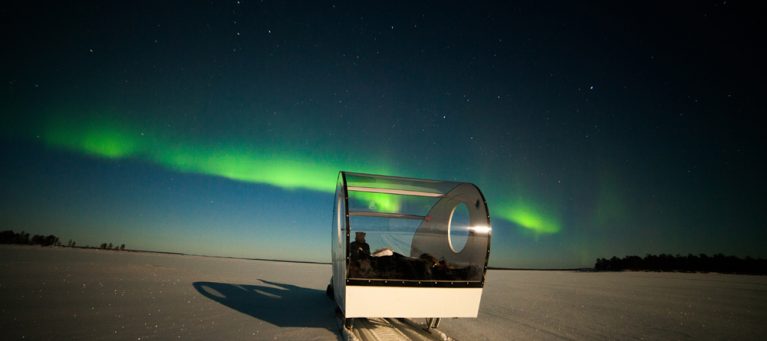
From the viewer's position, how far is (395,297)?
427 centimetres

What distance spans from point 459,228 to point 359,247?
1.79 meters

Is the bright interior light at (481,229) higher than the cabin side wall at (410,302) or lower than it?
higher

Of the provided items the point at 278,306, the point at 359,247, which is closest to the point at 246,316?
the point at 278,306

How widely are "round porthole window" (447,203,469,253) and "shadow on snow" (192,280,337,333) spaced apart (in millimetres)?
2574

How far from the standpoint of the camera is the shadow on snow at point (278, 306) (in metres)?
5.78

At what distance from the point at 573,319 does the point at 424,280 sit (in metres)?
4.87

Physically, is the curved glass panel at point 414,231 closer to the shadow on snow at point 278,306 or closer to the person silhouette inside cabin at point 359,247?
the person silhouette inside cabin at point 359,247

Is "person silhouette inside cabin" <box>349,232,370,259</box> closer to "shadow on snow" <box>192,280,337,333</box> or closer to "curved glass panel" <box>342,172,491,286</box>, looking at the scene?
"curved glass panel" <box>342,172,491,286</box>

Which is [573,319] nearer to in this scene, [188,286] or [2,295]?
[188,286]

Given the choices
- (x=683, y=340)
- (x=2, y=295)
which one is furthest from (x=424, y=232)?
(x=2, y=295)

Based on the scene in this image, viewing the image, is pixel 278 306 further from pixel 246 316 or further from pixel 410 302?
pixel 410 302

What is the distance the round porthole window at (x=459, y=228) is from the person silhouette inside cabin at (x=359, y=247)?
5.22ft

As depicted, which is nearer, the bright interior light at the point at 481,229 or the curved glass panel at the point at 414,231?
the curved glass panel at the point at 414,231

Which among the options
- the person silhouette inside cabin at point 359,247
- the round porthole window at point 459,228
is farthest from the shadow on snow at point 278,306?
the round porthole window at point 459,228
